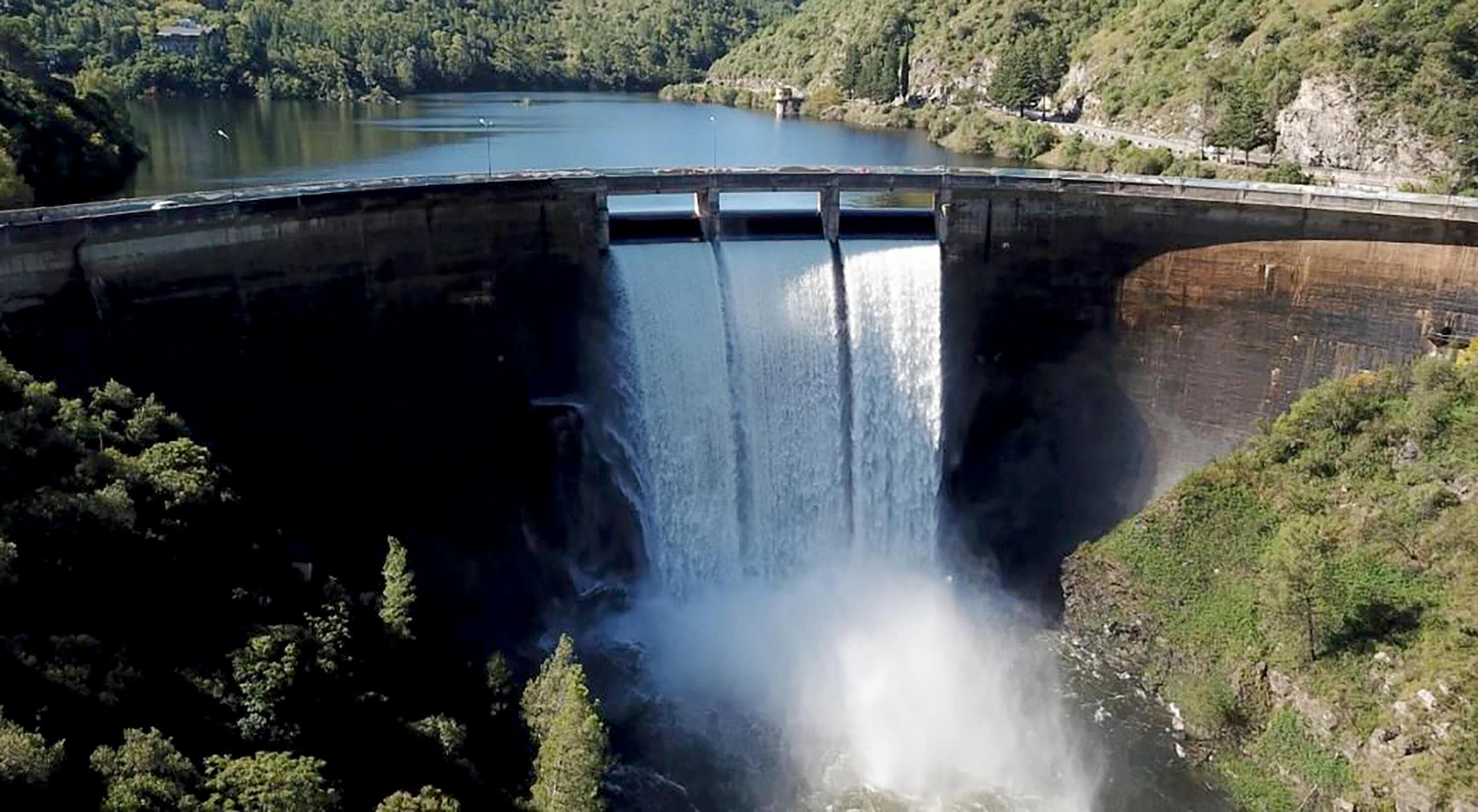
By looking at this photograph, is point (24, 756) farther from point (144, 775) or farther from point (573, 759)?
point (573, 759)

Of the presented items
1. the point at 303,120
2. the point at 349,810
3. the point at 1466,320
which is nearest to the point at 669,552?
the point at 349,810

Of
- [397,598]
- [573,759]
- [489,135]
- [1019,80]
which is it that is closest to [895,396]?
[397,598]

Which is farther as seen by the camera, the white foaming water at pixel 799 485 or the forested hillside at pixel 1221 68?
the forested hillside at pixel 1221 68

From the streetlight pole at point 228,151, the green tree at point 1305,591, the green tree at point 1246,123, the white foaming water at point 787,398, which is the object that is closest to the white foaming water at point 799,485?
the white foaming water at point 787,398

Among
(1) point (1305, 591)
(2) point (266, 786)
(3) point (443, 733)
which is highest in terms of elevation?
(2) point (266, 786)

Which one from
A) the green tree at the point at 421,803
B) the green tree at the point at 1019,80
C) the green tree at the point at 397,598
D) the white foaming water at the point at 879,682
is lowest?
the white foaming water at the point at 879,682

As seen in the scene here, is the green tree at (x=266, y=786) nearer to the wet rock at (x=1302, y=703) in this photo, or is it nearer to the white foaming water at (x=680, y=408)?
the white foaming water at (x=680, y=408)

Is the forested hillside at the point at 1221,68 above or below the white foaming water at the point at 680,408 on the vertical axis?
above
